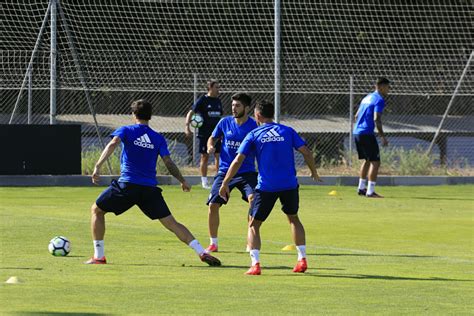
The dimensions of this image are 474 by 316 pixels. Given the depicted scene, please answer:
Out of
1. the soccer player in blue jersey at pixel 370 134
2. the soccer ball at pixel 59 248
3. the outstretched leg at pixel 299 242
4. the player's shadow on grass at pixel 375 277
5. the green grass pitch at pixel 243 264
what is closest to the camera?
the green grass pitch at pixel 243 264

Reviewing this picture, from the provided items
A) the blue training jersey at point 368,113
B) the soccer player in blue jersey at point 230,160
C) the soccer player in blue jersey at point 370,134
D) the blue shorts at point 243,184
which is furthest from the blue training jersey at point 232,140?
the blue training jersey at point 368,113

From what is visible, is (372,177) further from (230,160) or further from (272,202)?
(272,202)

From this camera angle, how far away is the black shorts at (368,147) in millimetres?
23094

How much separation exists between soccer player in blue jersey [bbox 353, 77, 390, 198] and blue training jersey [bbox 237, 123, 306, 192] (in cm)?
1052

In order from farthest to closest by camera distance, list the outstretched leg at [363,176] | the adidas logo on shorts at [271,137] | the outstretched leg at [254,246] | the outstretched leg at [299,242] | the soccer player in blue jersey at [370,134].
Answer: the outstretched leg at [363,176] < the soccer player in blue jersey at [370,134] < the adidas logo on shorts at [271,137] < the outstretched leg at [299,242] < the outstretched leg at [254,246]

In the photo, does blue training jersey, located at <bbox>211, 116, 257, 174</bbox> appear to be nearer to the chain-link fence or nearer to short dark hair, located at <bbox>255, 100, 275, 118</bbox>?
short dark hair, located at <bbox>255, 100, 275, 118</bbox>

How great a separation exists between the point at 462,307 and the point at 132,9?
22.3 m

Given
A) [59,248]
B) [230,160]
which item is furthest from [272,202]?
[59,248]

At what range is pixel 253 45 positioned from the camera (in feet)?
106

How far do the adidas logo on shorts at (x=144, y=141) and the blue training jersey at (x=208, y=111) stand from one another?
444 inches

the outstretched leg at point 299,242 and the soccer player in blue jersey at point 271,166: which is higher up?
the soccer player in blue jersey at point 271,166

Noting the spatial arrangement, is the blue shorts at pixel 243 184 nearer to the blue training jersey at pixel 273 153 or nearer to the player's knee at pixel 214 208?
the player's knee at pixel 214 208

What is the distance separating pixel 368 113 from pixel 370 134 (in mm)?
384

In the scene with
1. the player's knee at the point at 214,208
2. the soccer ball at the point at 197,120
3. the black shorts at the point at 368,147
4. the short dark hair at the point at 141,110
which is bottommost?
the black shorts at the point at 368,147
